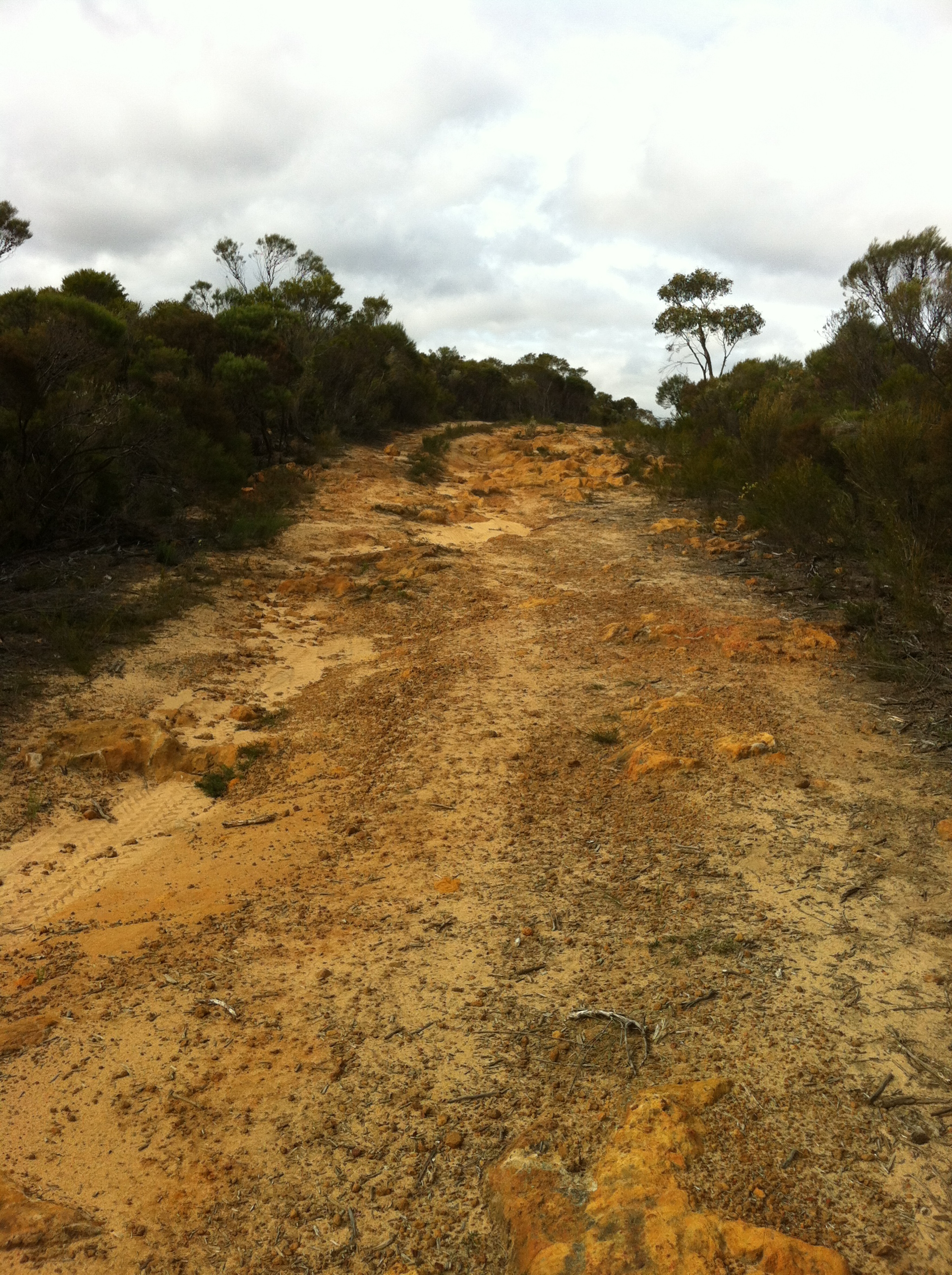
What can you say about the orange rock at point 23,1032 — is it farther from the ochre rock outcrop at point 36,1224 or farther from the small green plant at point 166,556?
the small green plant at point 166,556

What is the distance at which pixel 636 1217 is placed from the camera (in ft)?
7.29

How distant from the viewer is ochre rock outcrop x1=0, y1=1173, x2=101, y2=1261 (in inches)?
92.6

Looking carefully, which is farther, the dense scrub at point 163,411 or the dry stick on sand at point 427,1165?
the dense scrub at point 163,411

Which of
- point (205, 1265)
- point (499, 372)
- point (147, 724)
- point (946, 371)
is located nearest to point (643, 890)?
point (205, 1265)

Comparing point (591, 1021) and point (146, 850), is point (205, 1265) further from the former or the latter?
point (146, 850)

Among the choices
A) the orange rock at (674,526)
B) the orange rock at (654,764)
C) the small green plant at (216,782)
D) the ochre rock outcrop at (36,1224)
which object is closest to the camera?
the ochre rock outcrop at (36,1224)

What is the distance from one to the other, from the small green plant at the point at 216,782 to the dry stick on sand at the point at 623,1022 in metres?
3.07

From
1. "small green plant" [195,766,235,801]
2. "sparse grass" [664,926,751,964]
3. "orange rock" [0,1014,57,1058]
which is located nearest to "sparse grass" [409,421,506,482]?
"small green plant" [195,766,235,801]

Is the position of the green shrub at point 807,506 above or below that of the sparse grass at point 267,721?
above

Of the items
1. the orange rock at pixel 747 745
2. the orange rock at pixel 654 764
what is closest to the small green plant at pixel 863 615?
the orange rock at pixel 747 745

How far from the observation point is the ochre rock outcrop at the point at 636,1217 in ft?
6.82

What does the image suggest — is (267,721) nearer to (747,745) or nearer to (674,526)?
(747,745)

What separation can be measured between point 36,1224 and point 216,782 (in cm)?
321

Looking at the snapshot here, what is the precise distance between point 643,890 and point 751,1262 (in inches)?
75.7
